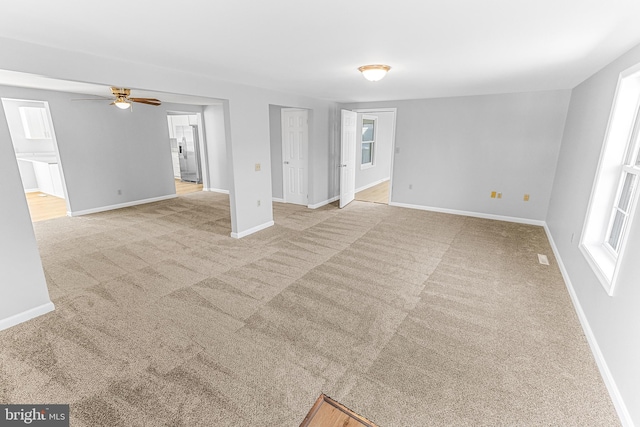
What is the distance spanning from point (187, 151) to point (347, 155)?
200 inches

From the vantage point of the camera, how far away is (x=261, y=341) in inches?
90.9

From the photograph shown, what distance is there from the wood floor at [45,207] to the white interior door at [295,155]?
4.39 m

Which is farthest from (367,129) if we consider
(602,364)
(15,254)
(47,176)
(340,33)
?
(47,176)

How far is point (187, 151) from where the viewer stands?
28.4 feet

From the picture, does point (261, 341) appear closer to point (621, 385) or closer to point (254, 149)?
point (621, 385)

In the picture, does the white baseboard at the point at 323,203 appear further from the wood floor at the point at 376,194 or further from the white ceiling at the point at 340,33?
the white ceiling at the point at 340,33

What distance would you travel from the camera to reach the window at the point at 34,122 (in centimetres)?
694

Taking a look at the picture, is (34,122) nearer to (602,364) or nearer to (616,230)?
(602,364)

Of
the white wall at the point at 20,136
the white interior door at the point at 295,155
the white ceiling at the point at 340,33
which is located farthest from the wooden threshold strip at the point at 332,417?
the white wall at the point at 20,136

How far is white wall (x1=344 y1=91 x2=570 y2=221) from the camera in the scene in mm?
4930

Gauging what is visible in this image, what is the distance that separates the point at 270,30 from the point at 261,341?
90.7 inches

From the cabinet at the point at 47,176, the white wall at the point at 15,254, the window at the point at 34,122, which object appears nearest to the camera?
the white wall at the point at 15,254

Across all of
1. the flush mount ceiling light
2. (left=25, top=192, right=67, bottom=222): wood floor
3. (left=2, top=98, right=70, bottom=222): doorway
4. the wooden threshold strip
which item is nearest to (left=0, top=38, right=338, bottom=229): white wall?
the flush mount ceiling light

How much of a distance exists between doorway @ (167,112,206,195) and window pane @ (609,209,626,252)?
802cm
